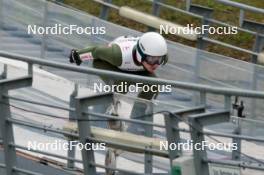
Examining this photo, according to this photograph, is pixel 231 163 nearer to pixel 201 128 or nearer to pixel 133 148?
pixel 201 128

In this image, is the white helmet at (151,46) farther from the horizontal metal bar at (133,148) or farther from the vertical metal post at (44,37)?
the vertical metal post at (44,37)

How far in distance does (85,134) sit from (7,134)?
0.93 metres

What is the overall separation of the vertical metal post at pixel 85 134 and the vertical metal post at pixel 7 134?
0.82 m

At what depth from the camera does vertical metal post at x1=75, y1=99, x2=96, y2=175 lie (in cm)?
959

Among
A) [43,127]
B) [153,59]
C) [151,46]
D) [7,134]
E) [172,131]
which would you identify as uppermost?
[151,46]

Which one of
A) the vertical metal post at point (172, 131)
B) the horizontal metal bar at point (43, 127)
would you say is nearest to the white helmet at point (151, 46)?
the horizontal metal bar at point (43, 127)

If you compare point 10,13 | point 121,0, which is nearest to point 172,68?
point 10,13

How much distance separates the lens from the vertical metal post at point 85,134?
31.4 feet

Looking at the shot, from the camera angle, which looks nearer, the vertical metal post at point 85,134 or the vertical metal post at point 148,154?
the vertical metal post at point 85,134

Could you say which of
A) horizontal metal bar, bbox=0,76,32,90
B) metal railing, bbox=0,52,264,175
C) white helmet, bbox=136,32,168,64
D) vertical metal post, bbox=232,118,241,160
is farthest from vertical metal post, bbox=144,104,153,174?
white helmet, bbox=136,32,168,64

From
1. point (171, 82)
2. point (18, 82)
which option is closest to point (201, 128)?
point (171, 82)

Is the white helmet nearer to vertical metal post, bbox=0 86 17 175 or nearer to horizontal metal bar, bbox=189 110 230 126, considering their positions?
vertical metal post, bbox=0 86 17 175

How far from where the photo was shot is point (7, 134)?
A: 1030cm

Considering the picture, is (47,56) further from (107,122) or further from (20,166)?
(107,122)
